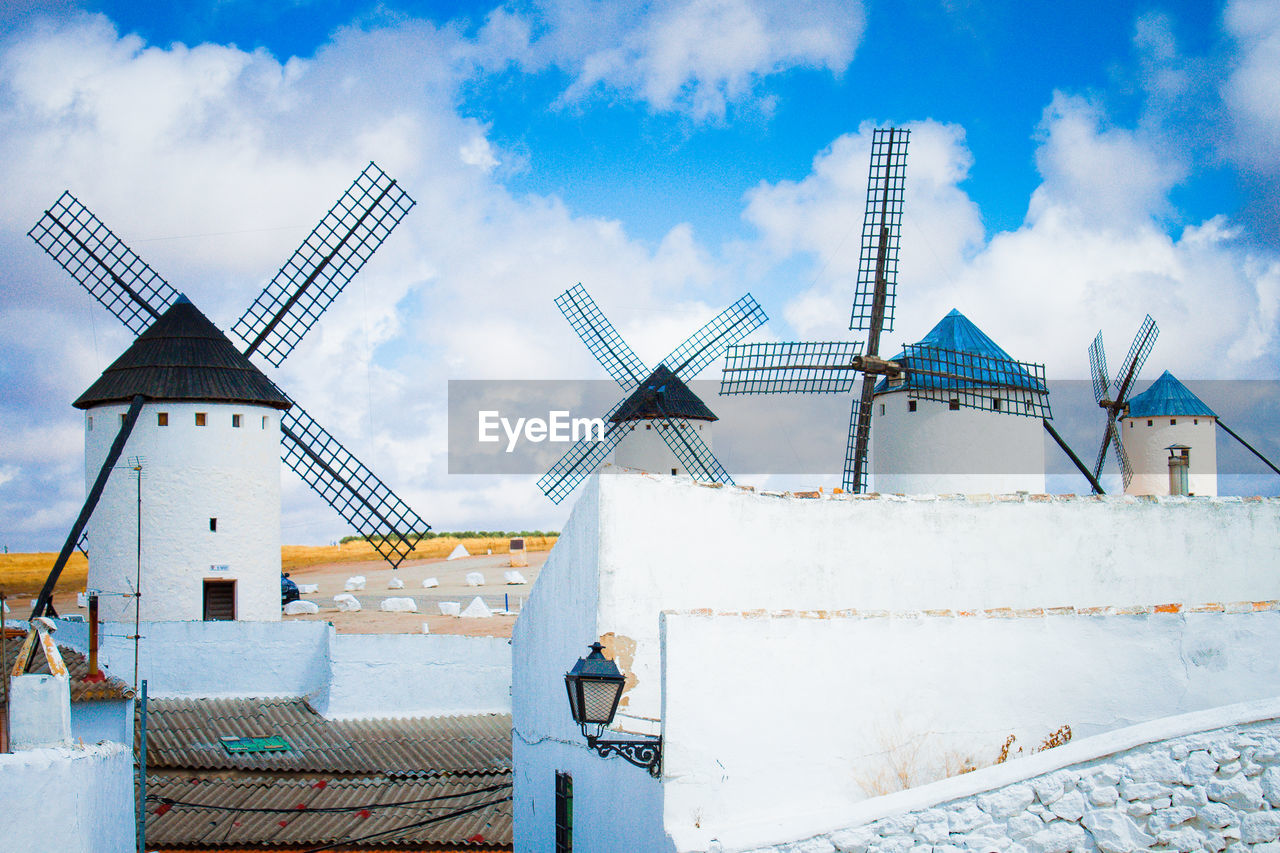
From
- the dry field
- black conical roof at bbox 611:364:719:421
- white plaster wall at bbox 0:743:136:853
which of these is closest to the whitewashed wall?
black conical roof at bbox 611:364:719:421

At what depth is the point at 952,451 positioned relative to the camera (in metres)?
17.5

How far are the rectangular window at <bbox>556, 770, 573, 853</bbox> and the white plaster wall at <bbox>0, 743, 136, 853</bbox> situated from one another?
3.91m

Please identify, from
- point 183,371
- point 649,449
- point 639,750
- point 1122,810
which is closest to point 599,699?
point 639,750

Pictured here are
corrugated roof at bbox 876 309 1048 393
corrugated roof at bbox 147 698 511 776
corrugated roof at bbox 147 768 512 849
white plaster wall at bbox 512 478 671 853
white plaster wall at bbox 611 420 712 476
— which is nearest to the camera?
white plaster wall at bbox 512 478 671 853

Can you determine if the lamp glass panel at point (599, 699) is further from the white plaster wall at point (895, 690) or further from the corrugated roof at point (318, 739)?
the corrugated roof at point (318, 739)

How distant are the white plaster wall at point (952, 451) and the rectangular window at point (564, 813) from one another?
9.47 meters

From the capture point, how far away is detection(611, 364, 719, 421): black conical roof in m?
22.6

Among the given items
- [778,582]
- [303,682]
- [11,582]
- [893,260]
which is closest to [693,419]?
[893,260]

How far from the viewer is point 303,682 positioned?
18156mm

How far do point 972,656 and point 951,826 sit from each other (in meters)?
1.31

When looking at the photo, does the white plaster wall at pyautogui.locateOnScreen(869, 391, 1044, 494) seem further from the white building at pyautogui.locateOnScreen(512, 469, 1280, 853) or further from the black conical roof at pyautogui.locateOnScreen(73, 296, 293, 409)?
the black conical roof at pyautogui.locateOnScreen(73, 296, 293, 409)

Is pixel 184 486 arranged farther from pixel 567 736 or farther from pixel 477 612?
pixel 567 736

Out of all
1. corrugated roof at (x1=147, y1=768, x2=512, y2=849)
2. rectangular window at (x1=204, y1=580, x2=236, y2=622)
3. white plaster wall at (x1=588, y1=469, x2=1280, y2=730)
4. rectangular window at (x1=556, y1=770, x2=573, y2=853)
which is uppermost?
white plaster wall at (x1=588, y1=469, x2=1280, y2=730)

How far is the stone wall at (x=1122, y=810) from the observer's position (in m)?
5.62
